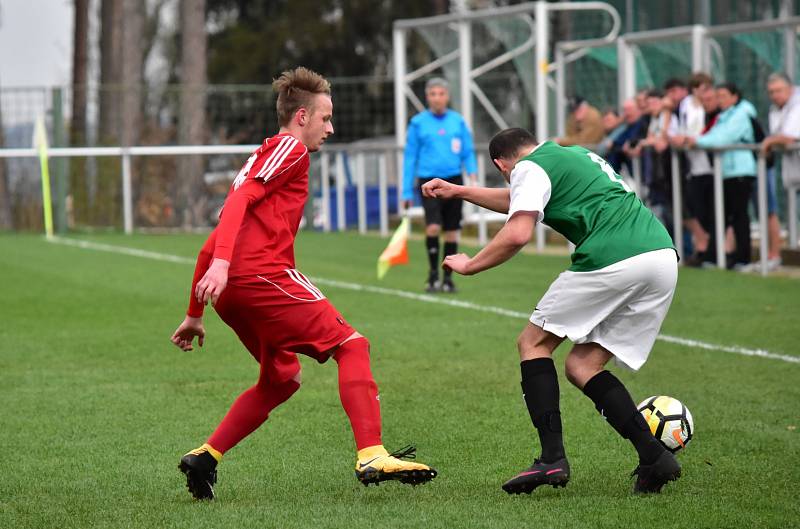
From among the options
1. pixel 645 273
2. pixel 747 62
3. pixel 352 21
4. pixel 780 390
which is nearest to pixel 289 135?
pixel 645 273

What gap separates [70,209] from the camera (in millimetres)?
26125

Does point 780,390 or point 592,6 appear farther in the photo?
point 592,6

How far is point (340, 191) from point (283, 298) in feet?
64.5

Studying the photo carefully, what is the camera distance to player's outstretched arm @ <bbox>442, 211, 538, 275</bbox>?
5465 millimetres

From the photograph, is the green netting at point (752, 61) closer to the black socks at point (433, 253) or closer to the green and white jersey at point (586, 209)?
the black socks at point (433, 253)

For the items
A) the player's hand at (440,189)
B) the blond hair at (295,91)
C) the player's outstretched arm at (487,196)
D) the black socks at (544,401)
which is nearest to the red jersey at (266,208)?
the blond hair at (295,91)

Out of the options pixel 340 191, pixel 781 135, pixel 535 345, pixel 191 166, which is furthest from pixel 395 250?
pixel 191 166

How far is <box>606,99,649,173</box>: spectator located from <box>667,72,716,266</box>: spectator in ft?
1.69

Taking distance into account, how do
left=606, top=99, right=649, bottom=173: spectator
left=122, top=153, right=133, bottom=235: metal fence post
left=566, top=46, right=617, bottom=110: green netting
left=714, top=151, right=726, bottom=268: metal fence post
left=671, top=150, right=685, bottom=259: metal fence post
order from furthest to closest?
left=122, top=153, right=133, bottom=235: metal fence post
left=566, top=46, right=617, bottom=110: green netting
left=606, top=99, right=649, bottom=173: spectator
left=671, top=150, right=685, bottom=259: metal fence post
left=714, top=151, right=726, bottom=268: metal fence post

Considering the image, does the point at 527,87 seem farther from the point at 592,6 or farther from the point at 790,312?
the point at 790,312

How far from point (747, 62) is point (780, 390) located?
1215 centimetres

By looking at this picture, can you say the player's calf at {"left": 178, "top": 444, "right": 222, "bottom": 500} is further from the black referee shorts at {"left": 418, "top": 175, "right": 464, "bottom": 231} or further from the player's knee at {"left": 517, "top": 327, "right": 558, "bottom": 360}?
the black referee shorts at {"left": 418, "top": 175, "right": 464, "bottom": 231}

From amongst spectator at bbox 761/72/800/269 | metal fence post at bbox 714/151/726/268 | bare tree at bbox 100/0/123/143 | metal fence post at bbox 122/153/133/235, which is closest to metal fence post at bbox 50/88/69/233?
metal fence post at bbox 122/153/133/235

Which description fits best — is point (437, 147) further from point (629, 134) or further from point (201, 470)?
point (201, 470)
